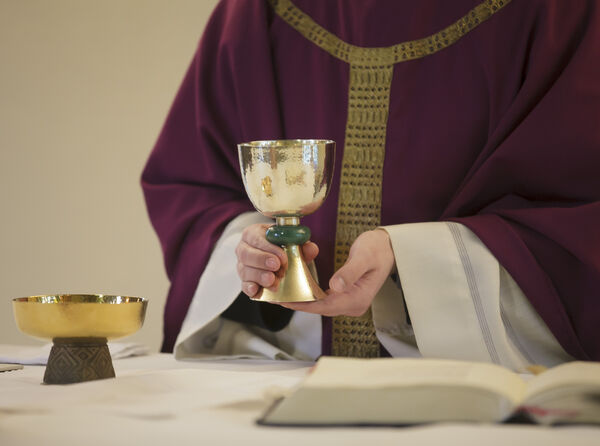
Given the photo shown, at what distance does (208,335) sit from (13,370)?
456 mm

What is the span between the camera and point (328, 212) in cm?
184

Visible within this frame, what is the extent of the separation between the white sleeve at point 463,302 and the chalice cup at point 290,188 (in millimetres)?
210

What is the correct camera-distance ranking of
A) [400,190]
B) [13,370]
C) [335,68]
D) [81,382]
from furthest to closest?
[335,68] → [400,190] → [13,370] → [81,382]

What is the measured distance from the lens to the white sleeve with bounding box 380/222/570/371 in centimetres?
150

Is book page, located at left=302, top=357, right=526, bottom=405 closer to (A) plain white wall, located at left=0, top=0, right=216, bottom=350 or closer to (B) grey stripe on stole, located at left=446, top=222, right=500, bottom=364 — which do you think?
(B) grey stripe on stole, located at left=446, top=222, right=500, bottom=364

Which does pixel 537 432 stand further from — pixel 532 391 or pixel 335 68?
pixel 335 68

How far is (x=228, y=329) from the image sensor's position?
1.83 metres

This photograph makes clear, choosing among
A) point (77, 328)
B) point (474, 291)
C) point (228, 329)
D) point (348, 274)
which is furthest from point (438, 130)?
point (77, 328)

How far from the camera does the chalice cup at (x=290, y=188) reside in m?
1.36

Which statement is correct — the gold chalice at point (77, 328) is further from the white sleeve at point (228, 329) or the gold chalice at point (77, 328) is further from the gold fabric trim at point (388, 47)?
the gold fabric trim at point (388, 47)

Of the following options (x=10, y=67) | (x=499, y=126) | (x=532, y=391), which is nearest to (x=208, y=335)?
(x=499, y=126)

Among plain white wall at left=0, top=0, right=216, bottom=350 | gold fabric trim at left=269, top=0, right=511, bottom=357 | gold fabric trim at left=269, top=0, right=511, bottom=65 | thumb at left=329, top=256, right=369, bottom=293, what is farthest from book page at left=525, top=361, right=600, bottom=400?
plain white wall at left=0, top=0, right=216, bottom=350

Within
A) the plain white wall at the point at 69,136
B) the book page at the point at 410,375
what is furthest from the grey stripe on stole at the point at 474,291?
the plain white wall at the point at 69,136

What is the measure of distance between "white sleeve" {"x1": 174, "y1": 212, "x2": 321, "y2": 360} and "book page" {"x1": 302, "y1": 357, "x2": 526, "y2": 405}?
71 cm
